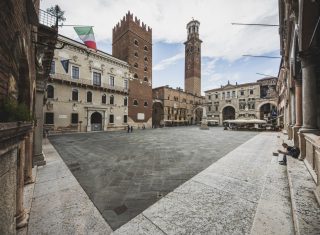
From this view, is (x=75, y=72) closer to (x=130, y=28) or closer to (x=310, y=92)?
(x=130, y=28)

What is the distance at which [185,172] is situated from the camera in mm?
4660

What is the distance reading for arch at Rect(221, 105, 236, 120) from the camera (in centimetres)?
3944

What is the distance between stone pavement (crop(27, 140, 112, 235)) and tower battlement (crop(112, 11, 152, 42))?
28304 mm

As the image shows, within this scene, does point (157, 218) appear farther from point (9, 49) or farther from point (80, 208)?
point (9, 49)

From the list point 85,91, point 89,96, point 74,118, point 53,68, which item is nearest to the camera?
point 53,68

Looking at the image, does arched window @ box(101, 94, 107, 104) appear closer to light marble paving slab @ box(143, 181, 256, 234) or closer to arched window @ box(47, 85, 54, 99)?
arched window @ box(47, 85, 54, 99)

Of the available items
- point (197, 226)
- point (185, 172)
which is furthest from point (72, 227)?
point (185, 172)

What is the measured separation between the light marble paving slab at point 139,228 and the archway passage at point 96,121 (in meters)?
20.7

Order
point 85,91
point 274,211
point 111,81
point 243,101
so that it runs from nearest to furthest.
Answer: point 274,211 → point 85,91 → point 111,81 → point 243,101

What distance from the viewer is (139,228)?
2268 millimetres

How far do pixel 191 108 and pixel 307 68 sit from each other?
40.2m

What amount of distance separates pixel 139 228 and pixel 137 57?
28563 millimetres

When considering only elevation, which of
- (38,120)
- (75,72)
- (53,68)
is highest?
(75,72)

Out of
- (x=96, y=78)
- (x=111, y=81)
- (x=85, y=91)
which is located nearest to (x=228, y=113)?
(x=111, y=81)
